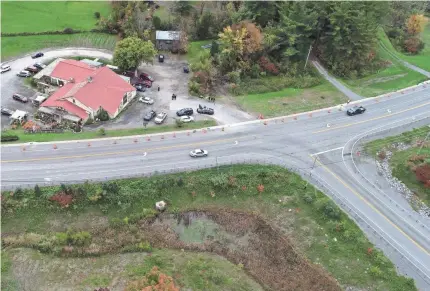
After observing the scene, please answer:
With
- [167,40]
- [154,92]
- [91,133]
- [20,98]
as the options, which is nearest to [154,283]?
[91,133]

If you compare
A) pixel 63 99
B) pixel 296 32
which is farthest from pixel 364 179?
pixel 63 99

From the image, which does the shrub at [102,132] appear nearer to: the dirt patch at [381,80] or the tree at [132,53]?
the tree at [132,53]

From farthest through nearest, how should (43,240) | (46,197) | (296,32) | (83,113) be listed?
(296,32) → (83,113) → (46,197) → (43,240)

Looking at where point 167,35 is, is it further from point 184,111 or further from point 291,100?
point 291,100

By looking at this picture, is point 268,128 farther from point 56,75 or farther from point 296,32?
point 56,75

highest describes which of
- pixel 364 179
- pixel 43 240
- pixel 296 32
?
pixel 296 32

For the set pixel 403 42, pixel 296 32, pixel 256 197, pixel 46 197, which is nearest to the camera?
pixel 46 197

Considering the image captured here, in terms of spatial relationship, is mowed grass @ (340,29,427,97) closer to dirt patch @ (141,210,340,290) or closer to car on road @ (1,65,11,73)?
dirt patch @ (141,210,340,290)

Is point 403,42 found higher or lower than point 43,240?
higher
